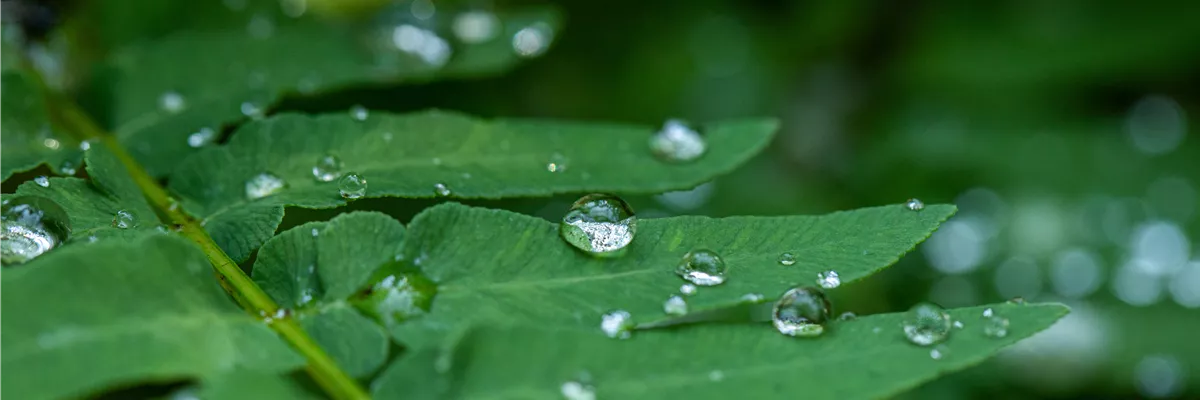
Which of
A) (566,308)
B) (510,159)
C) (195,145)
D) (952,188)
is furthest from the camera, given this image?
(952,188)

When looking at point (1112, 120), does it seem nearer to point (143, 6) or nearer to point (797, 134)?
point (797, 134)

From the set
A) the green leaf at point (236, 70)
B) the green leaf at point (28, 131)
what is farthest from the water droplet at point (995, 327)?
the green leaf at point (28, 131)

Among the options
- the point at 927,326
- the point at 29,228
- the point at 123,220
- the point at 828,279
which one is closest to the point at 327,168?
the point at 123,220

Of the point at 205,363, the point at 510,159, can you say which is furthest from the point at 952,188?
the point at 205,363

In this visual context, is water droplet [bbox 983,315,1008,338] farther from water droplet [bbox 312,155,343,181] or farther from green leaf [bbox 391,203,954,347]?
water droplet [bbox 312,155,343,181]

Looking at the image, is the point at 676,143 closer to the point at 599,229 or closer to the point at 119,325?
the point at 599,229

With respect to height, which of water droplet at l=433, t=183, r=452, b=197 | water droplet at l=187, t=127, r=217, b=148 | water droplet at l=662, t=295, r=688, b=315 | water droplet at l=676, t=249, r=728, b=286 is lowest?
water droplet at l=662, t=295, r=688, b=315

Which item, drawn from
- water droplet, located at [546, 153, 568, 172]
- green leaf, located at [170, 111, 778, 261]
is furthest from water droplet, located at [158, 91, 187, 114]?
water droplet, located at [546, 153, 568, 172]
